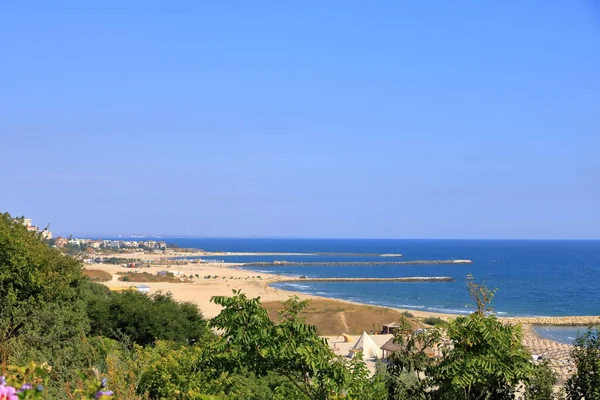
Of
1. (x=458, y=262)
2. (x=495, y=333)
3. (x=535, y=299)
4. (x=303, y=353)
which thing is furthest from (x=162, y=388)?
(x=458, y=262)

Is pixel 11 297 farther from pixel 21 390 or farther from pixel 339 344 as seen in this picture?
pixel 339 344

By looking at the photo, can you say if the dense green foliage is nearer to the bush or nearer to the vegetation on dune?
the bush

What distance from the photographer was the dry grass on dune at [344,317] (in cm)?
4084

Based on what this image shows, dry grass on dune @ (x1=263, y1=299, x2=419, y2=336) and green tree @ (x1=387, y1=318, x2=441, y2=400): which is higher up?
green tree @ (x1=387, y1=318, x2=441, y2=400)

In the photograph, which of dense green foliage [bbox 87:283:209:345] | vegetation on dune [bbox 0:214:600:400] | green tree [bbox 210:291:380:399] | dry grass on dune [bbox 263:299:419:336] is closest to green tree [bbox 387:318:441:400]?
vegetation on dune [bbox 0:214:600:400]

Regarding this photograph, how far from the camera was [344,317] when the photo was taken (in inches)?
1799

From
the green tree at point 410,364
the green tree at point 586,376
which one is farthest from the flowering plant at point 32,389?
the green tree at point 586,376

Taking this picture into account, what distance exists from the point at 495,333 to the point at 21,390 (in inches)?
188

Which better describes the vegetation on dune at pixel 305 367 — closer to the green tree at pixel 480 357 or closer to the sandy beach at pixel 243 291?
the green tree at pixel 480 357

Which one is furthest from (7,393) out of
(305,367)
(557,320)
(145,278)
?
(145,278)

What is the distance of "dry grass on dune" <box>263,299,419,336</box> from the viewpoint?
1608 inches

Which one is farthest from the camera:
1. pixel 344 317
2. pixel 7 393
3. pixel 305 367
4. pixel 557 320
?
pixel 557 320

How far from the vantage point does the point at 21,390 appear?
2.78 meters

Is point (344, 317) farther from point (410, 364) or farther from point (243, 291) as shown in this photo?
point (410, 364)
